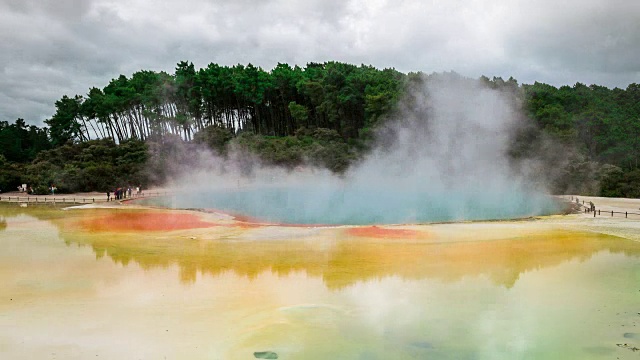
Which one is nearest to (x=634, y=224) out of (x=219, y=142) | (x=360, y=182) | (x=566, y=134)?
(x=566, y=134)

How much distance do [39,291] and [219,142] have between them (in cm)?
4130

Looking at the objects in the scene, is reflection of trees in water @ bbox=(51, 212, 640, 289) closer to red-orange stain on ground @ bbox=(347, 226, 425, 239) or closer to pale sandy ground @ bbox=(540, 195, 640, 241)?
red-orange stain on ground @ bbox=(347, 226, 425, 239)

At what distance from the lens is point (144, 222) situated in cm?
2436

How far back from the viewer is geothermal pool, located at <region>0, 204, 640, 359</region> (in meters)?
8.41

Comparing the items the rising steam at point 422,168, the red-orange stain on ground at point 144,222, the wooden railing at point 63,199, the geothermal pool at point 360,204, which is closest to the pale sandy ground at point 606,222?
the geothermal pool at point 360,204

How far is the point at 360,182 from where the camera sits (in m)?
48.2

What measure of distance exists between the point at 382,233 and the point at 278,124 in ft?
147

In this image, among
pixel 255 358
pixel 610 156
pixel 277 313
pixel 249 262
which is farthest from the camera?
pixel 610 156

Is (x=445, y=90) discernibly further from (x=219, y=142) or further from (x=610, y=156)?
(x=219, y=142)

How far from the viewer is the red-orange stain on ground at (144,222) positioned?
22375 millimetres

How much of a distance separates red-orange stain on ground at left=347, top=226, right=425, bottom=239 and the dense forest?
75.1 feet

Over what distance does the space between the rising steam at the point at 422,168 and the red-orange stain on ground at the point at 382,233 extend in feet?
44.4

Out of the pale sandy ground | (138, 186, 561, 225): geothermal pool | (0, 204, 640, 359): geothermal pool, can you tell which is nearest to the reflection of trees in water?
(0, 204, 640, 359): geothermal pool

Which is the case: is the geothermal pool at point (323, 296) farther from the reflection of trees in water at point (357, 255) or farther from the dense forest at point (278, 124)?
the dense forest at point (278, 124)
